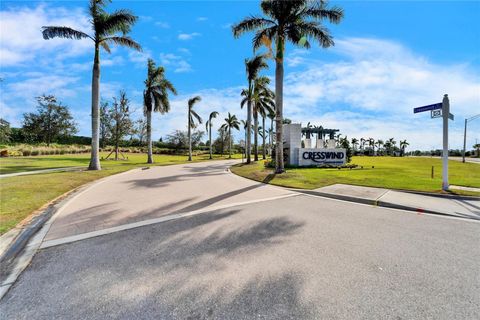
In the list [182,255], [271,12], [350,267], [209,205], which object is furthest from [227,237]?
[271,12]

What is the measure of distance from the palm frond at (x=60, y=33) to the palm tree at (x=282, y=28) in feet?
34.1

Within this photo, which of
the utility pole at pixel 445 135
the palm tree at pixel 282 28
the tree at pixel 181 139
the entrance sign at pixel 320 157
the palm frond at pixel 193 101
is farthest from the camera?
the tree at pixel 181 139

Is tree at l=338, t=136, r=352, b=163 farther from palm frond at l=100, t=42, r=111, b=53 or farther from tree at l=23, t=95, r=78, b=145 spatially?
tree at l=23, t=95, r=78, b=145

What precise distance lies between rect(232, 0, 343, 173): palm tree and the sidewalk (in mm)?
5487

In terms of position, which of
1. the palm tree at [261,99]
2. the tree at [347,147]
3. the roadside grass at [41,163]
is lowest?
Result: the roadside grass at [41,163]

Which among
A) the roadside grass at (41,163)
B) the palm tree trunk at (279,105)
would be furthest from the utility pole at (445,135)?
the roadside grass at (41,163)

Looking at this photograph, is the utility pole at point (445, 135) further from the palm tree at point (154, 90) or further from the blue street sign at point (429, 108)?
the palm tree at point (154, 90)

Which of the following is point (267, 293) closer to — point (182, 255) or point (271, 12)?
point (182, 255)

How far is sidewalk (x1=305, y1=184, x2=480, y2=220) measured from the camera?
6.62 metres

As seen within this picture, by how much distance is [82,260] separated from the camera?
3648 millimetres

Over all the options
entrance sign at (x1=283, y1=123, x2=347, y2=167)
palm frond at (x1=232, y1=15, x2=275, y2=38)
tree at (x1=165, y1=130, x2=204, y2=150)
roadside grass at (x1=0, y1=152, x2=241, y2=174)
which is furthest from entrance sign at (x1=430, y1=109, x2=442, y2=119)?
tree at (x1=165, y1=130, x2=204, y2=150)

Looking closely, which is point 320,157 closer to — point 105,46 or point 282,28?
point 282,28

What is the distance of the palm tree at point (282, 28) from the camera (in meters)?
13.7

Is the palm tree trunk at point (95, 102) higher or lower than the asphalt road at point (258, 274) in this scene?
higher
